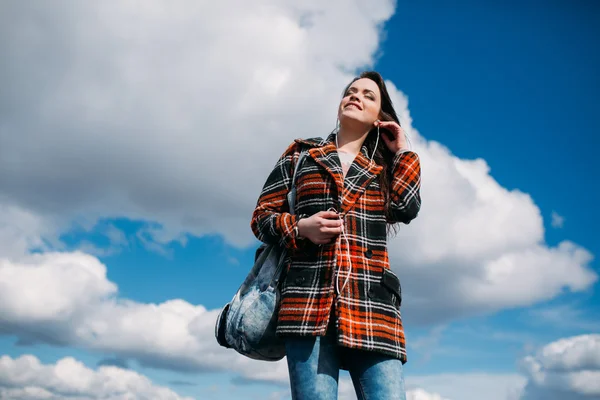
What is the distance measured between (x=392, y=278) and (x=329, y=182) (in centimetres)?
99

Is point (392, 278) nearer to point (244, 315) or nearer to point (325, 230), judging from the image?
point (325, 230)

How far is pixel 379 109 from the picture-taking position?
555 cm

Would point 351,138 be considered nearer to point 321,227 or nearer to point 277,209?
point 277,209

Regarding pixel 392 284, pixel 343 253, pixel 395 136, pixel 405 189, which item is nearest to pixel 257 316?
pixel 343 253

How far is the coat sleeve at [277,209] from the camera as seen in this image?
4602 mm

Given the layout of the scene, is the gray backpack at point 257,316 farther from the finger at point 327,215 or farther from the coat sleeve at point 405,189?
the coat sleeve at point 405,189

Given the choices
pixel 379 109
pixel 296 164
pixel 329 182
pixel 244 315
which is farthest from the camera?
pixel 379 109

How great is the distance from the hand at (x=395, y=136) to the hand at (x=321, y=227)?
1.23 m

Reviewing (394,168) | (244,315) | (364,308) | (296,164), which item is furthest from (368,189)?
(244,315)

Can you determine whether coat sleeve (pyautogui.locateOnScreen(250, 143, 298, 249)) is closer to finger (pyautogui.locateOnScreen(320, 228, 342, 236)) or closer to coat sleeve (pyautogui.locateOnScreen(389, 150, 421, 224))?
finger (pyautogui.locateOnScreen(320, 228, 342, 236))

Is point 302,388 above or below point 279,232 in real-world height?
below

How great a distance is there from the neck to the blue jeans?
193 cm

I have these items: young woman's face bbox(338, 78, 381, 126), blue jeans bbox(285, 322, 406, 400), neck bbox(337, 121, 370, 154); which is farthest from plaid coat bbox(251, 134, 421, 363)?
young woman's face bbox(338, 78, 381, 126)

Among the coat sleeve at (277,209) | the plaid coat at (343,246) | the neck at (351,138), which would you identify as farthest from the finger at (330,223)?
the neck at (351,138)
